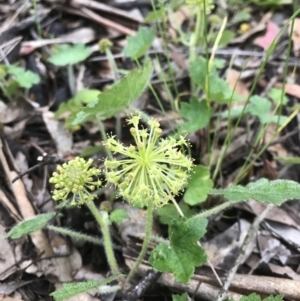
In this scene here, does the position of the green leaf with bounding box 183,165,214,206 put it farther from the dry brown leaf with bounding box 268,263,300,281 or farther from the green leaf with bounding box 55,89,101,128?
the green leaf with bounding box 55,89,101,128

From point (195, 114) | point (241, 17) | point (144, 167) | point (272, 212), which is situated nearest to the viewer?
point (144, 167)

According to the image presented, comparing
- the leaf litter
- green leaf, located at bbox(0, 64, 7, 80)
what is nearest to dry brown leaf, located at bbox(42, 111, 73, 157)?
the leaf litter

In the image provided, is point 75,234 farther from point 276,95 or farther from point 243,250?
point 276,95

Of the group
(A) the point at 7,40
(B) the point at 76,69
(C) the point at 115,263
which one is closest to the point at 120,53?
(B) the point at 76,69

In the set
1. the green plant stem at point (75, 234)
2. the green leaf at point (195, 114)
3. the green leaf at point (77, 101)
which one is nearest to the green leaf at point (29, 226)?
the green plant stem at point (75, 234)

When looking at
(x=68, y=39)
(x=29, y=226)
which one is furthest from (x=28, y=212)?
(x=68, y=39)

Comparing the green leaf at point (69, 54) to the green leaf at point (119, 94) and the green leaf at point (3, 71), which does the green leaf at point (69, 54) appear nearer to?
the green leaf at point (3, 71)
